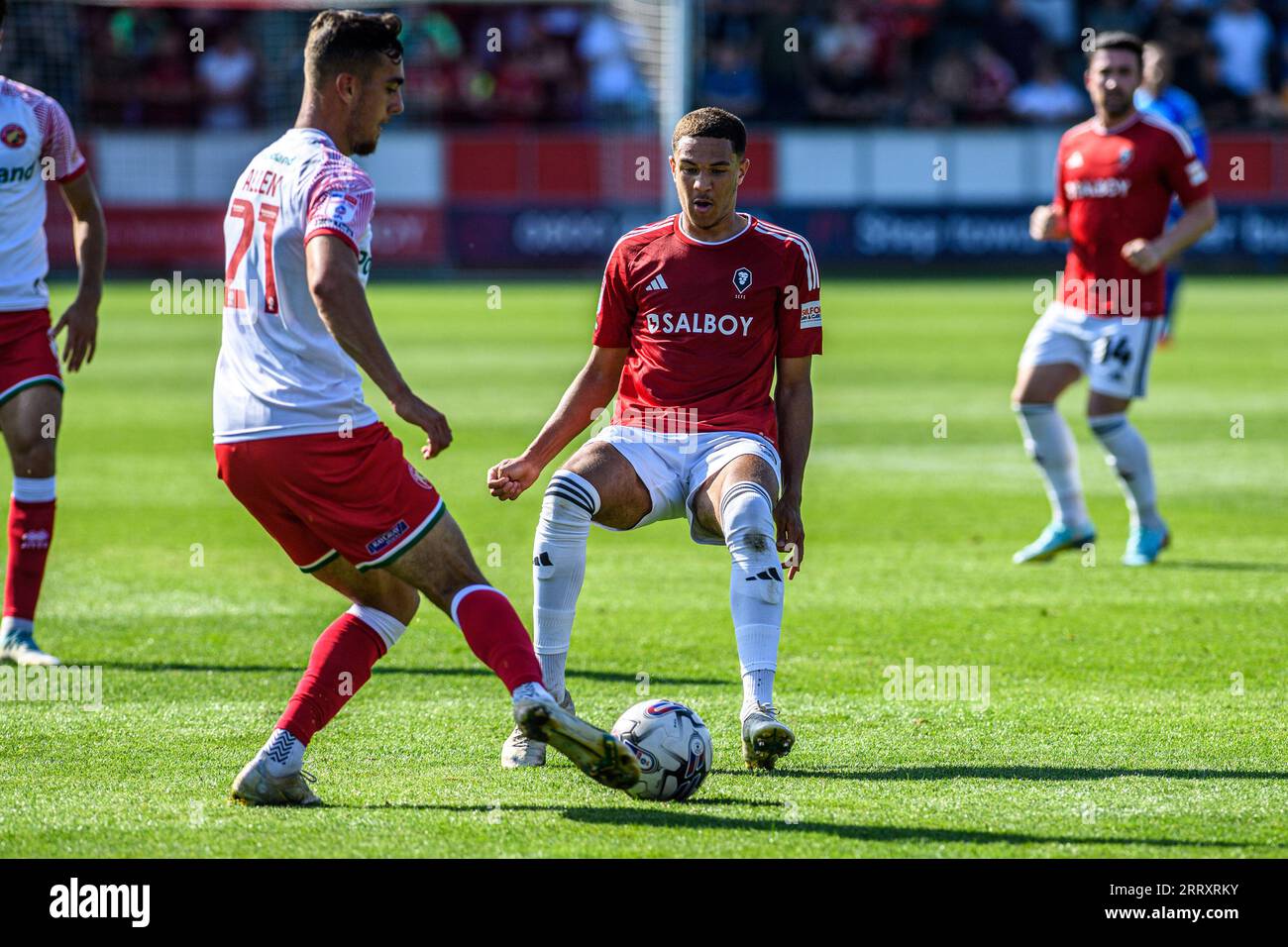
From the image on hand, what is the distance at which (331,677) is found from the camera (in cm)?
499

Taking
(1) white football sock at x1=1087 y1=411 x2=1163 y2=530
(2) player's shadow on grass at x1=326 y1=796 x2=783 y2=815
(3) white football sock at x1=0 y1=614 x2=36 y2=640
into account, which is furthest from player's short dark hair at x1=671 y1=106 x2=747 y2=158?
(1) white football sock at x1=1087 y1=411 x2=1163 y2=530

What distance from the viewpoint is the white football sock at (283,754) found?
4.88m

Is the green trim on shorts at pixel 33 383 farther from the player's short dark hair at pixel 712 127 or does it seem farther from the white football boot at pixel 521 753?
the player's short dark hair at pixel 712 127

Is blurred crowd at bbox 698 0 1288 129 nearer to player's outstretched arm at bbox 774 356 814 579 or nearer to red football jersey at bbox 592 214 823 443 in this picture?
red football jersey at bbox 592 214 823 443

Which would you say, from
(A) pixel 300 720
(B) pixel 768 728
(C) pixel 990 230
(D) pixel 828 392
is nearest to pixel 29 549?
(A) pixel 300 720

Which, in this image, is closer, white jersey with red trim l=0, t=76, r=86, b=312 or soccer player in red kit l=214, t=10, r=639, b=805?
soccer player in red kit l=214, t=10, r=639, b=805

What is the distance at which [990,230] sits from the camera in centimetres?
3083

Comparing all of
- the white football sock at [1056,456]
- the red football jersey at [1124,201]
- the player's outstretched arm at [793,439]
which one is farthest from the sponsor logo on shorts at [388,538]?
the red football jersey at [1124,201]

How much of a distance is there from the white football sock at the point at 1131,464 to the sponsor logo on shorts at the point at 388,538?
547 centimetres

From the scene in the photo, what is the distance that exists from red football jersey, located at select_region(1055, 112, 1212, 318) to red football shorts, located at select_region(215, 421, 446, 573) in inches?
219

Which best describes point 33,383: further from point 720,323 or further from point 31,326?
point 720,323

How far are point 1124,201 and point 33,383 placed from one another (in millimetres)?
5601

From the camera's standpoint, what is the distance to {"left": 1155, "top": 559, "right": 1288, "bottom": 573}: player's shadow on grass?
882 cm

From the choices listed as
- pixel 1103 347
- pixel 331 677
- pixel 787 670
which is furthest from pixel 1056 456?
pixel 331 677
